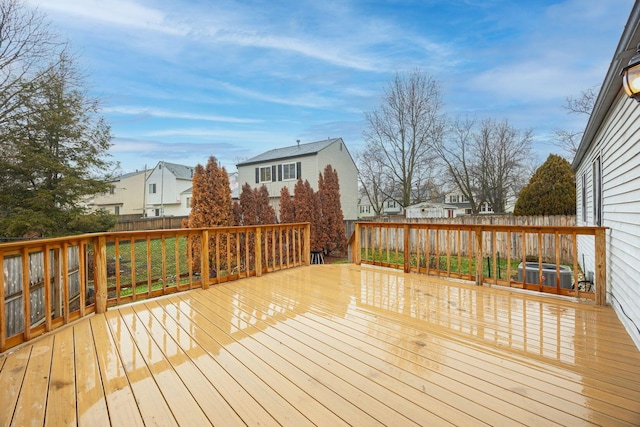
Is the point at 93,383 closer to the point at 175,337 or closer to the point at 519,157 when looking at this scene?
the point at 175,337

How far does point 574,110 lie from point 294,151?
536 inches

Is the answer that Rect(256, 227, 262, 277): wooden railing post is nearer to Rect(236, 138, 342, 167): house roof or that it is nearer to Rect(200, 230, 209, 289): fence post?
Rect(200, 230, 209, 289): fence post

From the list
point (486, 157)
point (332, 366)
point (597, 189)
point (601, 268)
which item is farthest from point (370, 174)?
point (332, 366)

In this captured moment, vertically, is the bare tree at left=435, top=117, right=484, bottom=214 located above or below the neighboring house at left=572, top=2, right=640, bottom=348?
above

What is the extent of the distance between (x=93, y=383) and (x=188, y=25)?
27.6 ft

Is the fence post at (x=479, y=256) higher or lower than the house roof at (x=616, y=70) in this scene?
lower

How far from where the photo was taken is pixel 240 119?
17844 millimetres

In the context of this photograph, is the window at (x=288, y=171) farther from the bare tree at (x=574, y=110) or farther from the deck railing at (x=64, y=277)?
the bare tree at (x=574, y=110)

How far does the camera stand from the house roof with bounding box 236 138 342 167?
17717mm

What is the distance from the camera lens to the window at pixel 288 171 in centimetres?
1820

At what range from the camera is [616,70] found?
2648 mm

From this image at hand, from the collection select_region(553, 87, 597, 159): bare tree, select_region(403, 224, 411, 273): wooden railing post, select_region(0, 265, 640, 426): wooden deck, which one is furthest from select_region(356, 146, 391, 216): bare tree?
select_region(0, 265, 640, 426): wooden deck

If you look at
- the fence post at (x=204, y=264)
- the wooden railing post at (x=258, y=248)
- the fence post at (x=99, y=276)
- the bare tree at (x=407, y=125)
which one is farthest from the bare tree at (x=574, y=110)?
the fence post at (x=99, y=276)

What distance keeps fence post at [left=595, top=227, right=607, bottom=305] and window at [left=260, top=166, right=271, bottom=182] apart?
665 inches
